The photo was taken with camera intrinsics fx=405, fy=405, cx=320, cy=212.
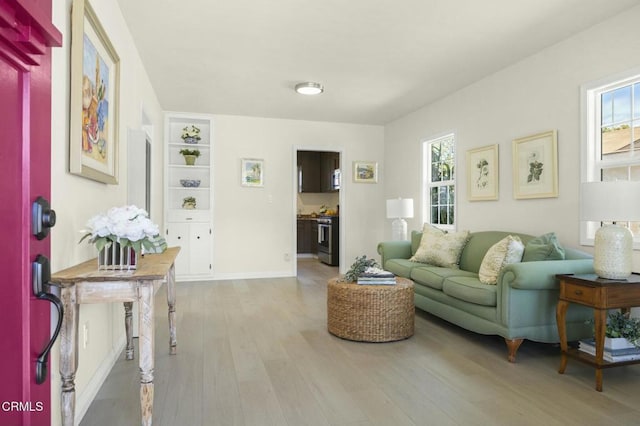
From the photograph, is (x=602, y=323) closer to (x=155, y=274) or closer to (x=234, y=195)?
(x=155, y=274)

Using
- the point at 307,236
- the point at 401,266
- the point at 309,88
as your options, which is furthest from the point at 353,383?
the point at 307,236

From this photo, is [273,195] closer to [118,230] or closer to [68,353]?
[118,230]

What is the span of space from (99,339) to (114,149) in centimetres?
120

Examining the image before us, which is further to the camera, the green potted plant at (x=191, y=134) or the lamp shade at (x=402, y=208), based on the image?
the green potted plant at (x=191, y=134)

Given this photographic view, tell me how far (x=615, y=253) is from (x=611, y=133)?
4.03 ft

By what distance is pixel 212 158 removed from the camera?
6.15 metres

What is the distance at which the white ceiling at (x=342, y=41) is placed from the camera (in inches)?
115

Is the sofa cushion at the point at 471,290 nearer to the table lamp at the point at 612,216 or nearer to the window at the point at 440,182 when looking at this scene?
the table lamp at the point at 612,216

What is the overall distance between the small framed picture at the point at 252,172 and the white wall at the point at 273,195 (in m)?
0.08

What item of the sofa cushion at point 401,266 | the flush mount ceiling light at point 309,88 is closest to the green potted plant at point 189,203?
the flush mount ceiling light at point 309,88

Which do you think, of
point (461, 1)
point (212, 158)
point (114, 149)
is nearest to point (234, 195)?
point (212, 158)

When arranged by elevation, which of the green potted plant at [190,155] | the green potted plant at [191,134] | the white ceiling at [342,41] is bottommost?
the green potted plant at [190,155]

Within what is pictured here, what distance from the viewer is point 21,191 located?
1.17m

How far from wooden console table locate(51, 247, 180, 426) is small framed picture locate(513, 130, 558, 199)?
3339 millimetres
